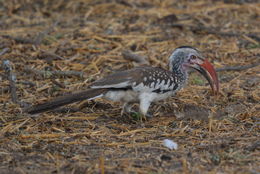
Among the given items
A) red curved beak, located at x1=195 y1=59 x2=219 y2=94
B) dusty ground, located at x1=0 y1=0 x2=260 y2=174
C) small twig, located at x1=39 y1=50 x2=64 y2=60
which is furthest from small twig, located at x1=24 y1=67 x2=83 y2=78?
red curved beak, located at x1=195 y1=59 x2=219 y2=94

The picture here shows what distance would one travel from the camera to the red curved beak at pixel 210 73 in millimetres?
6074

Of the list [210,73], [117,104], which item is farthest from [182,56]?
[117,104]

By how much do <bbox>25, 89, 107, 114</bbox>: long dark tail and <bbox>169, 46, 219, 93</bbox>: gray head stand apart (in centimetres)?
105

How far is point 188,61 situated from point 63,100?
5.39 feet

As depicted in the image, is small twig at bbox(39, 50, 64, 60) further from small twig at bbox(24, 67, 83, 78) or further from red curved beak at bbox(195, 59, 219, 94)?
red curved beak at bbox(195, 59, 219, 94)

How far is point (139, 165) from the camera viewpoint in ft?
14.1

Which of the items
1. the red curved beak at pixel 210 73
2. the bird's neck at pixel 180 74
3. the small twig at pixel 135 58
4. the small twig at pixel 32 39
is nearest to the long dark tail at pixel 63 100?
the bird's neck at pixel 180 74

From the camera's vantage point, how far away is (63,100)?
5.23 meters

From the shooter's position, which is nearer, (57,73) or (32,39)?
(57,73)

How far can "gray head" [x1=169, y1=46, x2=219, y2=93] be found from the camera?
602 centimetres

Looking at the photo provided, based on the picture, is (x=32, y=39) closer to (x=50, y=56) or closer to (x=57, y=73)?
(x=50, y=56)

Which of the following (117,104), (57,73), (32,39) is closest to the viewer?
(117,104)

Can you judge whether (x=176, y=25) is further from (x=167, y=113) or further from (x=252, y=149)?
(x=252, y=149)

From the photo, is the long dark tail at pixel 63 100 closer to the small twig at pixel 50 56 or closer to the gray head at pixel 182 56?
the gray head at pixel 182 56
